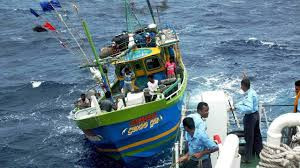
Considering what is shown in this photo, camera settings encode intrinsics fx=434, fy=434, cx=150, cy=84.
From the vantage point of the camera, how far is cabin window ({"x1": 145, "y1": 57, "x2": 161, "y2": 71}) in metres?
20.8

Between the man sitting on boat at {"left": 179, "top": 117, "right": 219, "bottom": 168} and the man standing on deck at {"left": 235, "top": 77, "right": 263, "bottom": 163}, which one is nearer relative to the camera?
the man sitting on boat at {"left": 179, "top": 117, "right": 219, "bottom": 168}

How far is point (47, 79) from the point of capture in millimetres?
32250

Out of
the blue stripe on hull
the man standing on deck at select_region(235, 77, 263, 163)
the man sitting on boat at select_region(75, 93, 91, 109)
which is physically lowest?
the blue stripe on hull

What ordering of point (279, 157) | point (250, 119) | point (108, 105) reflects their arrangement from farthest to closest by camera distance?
point (108, 105) → point (250, 119) → point (279, 157)

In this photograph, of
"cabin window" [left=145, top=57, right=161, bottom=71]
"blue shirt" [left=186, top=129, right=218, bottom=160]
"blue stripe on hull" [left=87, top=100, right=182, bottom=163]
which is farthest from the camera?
"cabin window" [left=145, top=57, right=161, bottom=71]

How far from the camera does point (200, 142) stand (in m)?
8.06

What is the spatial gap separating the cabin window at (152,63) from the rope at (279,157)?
15.5 meters

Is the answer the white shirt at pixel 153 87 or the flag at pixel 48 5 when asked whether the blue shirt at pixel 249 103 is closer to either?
the flag at pixel 48 5

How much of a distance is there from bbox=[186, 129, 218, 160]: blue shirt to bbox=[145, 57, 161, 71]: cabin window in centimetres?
1272

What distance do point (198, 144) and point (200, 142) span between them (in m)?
0.07

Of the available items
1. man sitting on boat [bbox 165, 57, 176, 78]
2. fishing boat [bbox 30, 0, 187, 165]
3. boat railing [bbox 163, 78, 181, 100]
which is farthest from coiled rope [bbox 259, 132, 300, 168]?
man sitting on boat [bbox 165, 57, 176, 78]

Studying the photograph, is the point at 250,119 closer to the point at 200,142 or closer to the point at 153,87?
the point at 200,142

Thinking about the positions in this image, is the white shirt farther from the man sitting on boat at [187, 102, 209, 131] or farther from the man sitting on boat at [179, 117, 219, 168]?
the man sitting on boat at [179, 117, 219, 168]

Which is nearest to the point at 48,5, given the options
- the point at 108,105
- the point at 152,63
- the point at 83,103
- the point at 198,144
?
the point at 108,105
